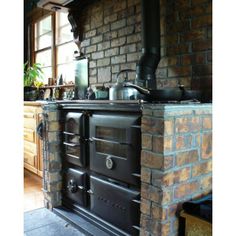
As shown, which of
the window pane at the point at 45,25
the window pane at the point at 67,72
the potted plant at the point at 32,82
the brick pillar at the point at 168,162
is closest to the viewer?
the brick pillar at the point at 168,162

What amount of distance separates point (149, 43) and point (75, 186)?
1.32 m

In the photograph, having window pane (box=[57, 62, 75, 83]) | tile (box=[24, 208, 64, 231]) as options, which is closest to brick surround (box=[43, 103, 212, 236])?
tile (box=[24, 208, 64, 231])

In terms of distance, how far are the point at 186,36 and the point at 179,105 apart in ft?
2.84

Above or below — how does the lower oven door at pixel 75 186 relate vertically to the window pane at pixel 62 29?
below

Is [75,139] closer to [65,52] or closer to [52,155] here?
[52,155]

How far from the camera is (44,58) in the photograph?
15.4ft

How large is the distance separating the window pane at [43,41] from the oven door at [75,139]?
2660 millimetres

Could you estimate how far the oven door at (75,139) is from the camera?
209 cm

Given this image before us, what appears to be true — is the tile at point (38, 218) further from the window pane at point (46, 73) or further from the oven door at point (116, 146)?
the window pane at point (46, 73)

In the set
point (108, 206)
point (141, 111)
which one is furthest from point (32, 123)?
A: point (141, 111)

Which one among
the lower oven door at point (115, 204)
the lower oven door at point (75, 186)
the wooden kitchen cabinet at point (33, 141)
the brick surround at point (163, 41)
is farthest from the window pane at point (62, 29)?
the lower oven door at point (115, 204)

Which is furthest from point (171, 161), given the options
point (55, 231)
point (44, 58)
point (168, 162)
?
point (44, 58)
